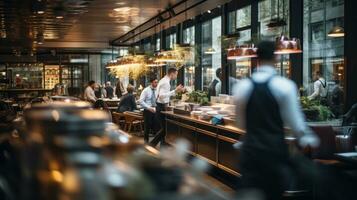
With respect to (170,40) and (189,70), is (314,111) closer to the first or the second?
(189,70)

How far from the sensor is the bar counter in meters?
6.68

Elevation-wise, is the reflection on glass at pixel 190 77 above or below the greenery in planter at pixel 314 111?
above

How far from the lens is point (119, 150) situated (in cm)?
196

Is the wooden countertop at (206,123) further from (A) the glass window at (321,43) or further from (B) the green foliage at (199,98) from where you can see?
(A) the glass window at (321,43)

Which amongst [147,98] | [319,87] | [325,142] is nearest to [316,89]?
[319,87]

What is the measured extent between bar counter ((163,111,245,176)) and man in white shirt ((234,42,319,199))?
7.32 feet

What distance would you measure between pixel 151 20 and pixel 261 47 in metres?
9.84

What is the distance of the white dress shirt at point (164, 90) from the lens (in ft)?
33.4

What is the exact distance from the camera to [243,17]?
11430mm

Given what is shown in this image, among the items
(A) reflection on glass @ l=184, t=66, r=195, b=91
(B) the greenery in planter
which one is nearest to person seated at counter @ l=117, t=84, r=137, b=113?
(A) reflection on glass @ l=184, t=66, r=195, b=91

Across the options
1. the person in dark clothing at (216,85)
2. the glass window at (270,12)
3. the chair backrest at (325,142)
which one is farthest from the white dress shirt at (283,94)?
the person in dark clothing at (216,85)

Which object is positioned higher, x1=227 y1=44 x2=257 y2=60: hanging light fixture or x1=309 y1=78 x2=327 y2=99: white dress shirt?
x1=227 y1=44 x2=257 y2=60: hanging light fixture

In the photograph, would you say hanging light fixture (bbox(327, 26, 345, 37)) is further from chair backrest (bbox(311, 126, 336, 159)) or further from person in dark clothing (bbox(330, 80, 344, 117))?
chair backrest (bbox(311, 126, 336, 159))

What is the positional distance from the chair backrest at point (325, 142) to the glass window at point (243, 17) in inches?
222
